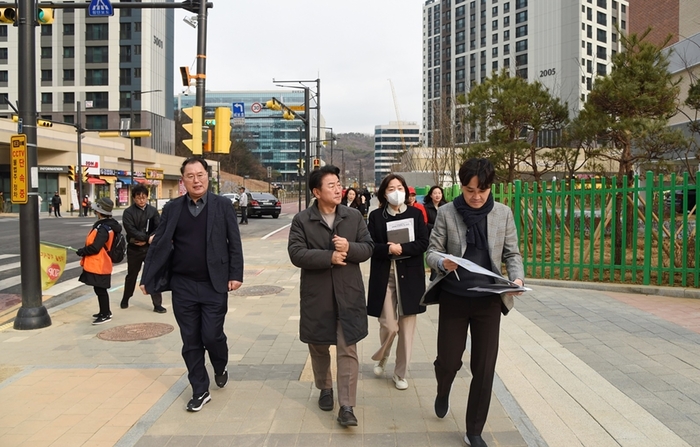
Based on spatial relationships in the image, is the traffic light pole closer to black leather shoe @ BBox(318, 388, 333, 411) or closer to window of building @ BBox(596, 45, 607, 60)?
black leather shoe @ BBox(318, 388, 333, 411)

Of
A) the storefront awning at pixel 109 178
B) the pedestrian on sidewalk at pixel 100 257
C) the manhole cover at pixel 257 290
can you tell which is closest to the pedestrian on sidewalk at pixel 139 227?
the pedestrian on sidewalk at pixel 100 257

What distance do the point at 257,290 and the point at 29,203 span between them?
4013 mm

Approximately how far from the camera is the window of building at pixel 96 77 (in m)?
64.5

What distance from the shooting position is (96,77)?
2544 inches

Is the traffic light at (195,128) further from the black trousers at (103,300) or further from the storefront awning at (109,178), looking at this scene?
the storefront awning at (109,178)

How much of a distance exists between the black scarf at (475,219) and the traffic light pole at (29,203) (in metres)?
5.55

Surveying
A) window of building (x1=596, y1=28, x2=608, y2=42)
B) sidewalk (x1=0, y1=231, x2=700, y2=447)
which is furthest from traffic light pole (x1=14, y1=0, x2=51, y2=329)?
window of building (x1=596, y1=28, x2=608, y2=42)

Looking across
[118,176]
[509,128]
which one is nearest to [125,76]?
[118,176]

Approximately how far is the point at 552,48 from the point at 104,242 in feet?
255

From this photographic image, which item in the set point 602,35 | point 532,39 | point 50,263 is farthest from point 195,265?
point 602,35

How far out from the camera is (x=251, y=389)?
4922mm

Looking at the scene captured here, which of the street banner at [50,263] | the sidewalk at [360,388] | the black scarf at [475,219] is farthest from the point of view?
the street banner at [50,263]

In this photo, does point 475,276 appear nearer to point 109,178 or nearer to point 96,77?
point 109,178

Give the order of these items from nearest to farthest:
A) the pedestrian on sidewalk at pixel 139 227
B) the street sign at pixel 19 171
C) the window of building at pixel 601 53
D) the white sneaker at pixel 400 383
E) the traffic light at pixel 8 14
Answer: the white sneaker at pixel 400 383 → the street sign at pixel 19 171 → the pedestrian on sidewalk at pixel 139 227 → the traffic light at pixel 8 14 → the window of building at pixel 601 53
